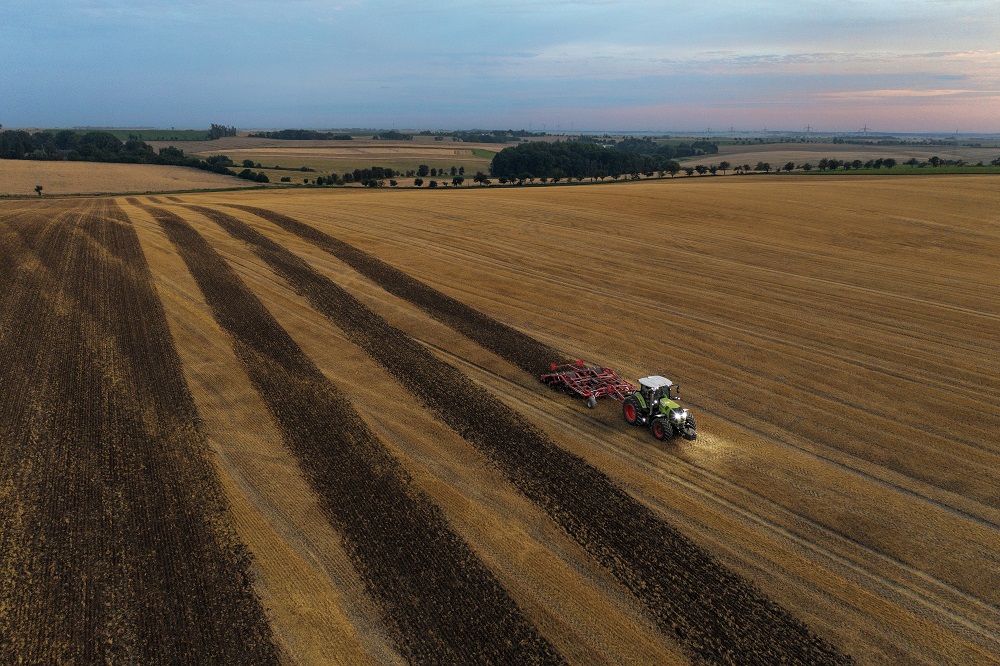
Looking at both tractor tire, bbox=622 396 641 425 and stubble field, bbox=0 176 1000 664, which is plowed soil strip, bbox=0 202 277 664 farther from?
tractor tire, bbox=622 396 641 425

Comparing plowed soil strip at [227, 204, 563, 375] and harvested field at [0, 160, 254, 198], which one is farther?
harvested field at [0, 160, 254, 198]

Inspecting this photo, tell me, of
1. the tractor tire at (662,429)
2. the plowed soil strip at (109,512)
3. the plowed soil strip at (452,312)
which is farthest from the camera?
the plowed soil strip at (452,312)

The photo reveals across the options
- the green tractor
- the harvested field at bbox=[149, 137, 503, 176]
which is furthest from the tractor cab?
the harvested field at bbox=[149, 137, 503, 176]

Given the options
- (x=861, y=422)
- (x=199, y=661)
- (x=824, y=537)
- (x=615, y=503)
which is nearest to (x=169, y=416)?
(x=199, y=661)

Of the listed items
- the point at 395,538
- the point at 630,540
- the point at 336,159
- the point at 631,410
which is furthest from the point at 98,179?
the point at 630,540

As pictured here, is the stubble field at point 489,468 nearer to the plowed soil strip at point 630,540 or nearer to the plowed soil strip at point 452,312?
the plowed soil strip at point 630,540

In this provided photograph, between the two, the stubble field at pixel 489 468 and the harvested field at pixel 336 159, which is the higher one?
the harvested field at pixel 336 159

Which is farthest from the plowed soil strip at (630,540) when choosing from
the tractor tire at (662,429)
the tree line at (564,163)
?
the tree line at (564,163)
